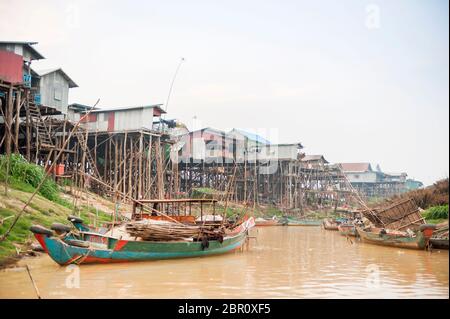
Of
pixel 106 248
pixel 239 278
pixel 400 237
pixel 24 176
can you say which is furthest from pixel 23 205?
pixel 400 237

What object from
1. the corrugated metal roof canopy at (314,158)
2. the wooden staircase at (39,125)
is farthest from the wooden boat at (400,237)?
the corrugated metal roof canopy at (314,158)

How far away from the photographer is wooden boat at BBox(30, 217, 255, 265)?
10.6 metres

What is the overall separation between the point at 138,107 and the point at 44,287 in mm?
21025

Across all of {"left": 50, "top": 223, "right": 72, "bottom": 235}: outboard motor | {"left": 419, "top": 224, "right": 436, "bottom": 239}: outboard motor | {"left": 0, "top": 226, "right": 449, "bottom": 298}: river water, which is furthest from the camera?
{"left": 419, "top": 224, "right": 436, "bottom": 239}: outboard motor

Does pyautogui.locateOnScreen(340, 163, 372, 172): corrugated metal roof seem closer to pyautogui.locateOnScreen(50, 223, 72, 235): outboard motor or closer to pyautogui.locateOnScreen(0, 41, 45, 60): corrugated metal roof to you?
pyautogui.locateOnScreen(0, 41, 45, 60): corrugated metal roof

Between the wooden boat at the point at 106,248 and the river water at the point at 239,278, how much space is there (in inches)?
9.2

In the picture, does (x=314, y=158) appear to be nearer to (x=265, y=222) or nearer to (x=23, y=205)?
(x=265, y=222)

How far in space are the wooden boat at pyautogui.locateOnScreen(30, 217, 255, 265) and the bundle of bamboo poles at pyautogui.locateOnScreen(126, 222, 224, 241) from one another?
0.18 meters

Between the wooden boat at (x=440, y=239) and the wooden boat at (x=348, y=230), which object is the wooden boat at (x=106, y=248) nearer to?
the wooden boat at (x=440, y=239)

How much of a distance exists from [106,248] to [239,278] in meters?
3.87

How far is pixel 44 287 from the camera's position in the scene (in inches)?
343

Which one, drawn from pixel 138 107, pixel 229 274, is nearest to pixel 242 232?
pixel 229 274

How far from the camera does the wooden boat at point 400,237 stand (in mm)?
16625

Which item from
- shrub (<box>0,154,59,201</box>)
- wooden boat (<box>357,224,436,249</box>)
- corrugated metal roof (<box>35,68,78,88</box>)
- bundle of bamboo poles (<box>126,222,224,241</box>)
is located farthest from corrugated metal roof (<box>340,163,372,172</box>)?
bundle of bamboo poles (<box>126,222,224,241</box>)
